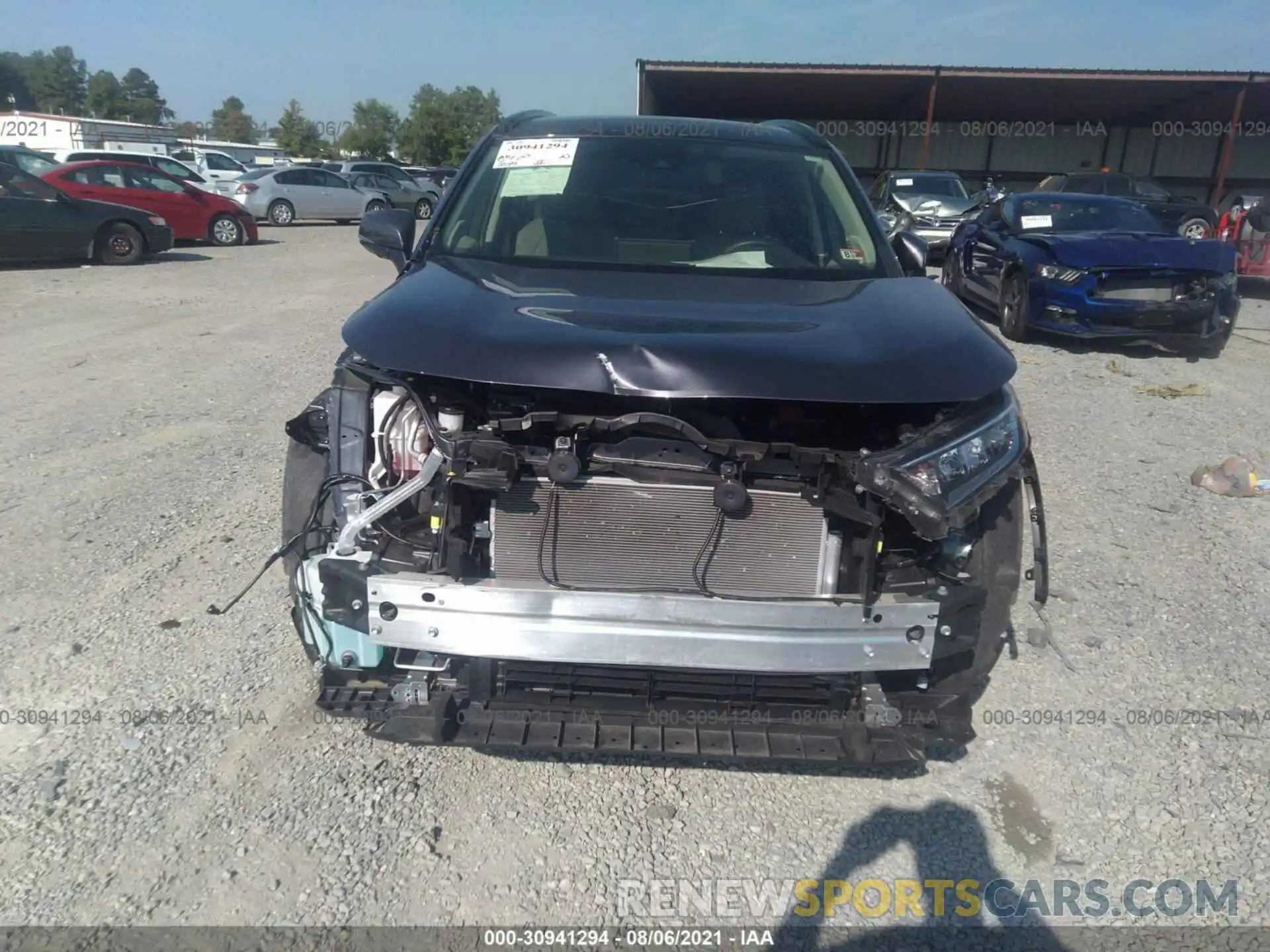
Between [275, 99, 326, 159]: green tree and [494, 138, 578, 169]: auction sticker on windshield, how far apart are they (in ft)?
206

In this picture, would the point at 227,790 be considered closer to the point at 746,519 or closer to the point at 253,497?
the point at 746,519

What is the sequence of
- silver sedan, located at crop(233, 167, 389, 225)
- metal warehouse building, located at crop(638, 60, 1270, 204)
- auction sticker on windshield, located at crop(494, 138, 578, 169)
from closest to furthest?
auction sticker on windshield, located at crop(494, 138, 578, 169) < silver sedan, located at crop(233, 167, 389, 225) < metal warehouse building, located at crop(638, 60, 1270, 204)

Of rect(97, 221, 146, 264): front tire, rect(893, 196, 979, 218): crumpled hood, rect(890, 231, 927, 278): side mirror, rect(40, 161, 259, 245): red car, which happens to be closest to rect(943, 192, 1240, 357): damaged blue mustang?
rect(890, 231, 927, 278): side mirror

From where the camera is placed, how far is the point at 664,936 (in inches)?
88.7

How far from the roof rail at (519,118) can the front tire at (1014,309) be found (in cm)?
580

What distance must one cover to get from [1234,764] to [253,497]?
4210 mm

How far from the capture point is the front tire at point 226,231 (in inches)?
658

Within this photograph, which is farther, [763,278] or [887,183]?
[887,183]

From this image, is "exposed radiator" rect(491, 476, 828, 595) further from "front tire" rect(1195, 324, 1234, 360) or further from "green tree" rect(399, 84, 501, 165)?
"green tree" rect(399, 84, 501, 165)

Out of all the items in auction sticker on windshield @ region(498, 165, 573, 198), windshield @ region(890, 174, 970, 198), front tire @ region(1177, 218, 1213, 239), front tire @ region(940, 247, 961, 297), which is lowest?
front tire @ region(940, 247, 961, 297)

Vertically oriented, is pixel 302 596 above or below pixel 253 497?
above

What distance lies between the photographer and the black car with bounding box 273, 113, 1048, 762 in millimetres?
2240

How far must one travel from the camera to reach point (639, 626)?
7.37 feet

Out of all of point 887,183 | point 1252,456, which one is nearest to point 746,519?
point 1252,456
